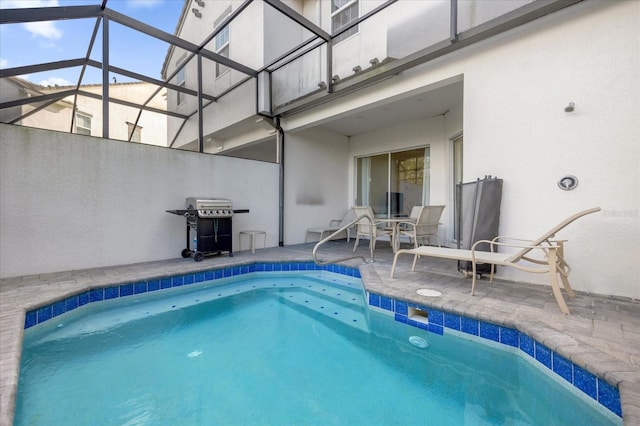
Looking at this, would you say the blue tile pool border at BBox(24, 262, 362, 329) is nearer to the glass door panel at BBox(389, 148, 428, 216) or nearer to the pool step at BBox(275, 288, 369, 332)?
the pool step at BBox(275, 288, 369, 332)

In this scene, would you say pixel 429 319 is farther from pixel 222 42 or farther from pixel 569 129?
pixel 222 42

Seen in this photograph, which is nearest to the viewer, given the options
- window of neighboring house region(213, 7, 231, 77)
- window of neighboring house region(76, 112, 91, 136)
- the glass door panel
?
window of neighboring house region(76, 112, 91, 136)

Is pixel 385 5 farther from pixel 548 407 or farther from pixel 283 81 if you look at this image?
pixel 548 407

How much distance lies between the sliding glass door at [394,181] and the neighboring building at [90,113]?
5.50 metres

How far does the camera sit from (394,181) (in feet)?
25.2

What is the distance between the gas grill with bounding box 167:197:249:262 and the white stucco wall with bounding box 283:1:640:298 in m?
4.20

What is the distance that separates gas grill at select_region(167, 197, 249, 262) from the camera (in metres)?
4.93

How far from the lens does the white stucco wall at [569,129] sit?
2.89m

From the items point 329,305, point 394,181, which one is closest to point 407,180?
point 394,181

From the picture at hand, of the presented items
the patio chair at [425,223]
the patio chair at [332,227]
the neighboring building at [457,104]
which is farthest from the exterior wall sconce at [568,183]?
the patio chair at [332,227]

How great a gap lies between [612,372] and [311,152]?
670cm

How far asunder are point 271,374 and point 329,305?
5.46 ft

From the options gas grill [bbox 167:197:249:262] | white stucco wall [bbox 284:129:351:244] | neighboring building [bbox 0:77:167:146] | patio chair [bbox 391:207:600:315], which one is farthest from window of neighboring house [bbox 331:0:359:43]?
patio chair [bbox 391:207:600:315]

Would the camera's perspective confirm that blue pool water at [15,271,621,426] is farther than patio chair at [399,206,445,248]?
No
